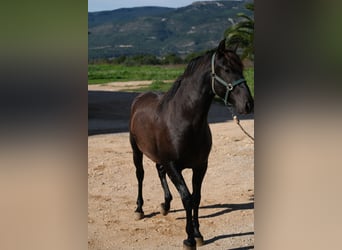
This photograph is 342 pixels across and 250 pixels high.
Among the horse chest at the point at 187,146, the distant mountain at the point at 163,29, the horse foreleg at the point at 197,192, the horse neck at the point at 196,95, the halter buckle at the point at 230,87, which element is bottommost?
the distant mountain at the point at 163,29

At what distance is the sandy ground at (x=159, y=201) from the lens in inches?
137

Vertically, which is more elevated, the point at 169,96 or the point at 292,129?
the point at 292,129

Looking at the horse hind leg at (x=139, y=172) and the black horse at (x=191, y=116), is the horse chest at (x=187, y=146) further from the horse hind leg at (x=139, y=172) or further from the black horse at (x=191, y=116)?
the horse hind leg at (x=139, y=172)

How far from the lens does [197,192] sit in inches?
132

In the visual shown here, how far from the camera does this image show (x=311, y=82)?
191cm

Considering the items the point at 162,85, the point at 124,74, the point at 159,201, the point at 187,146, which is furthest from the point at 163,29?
the point at 187,146

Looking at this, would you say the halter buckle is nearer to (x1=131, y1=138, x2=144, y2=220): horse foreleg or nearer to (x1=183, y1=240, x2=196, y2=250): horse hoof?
(x1=183, y1=240, x2=196, y2=250): horse hoof

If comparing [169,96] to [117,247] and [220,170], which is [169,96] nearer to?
[117,247]

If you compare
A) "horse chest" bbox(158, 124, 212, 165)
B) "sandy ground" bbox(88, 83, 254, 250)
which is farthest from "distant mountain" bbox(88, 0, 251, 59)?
"horse chest" bbox(158, 124, 212, 165)

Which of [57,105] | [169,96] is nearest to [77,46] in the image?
[57,105]

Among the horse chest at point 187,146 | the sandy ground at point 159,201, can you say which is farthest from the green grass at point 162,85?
the horse chest at point 187,146

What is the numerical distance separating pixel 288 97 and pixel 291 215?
433 mm

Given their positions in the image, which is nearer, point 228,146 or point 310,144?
point 310,144

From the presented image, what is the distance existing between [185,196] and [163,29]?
18361mm
